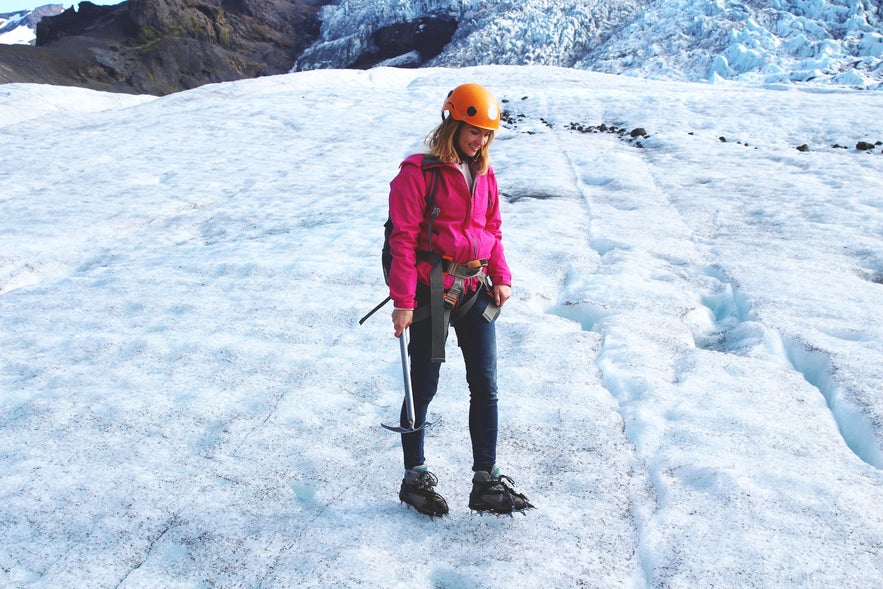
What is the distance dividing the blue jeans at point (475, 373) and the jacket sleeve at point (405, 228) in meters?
0.21

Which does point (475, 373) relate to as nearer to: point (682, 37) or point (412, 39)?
point (682, 37)

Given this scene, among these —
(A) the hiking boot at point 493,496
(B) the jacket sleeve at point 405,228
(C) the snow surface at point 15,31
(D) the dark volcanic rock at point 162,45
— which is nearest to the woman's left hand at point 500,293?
(B) the jacket sleeve at point 405,228

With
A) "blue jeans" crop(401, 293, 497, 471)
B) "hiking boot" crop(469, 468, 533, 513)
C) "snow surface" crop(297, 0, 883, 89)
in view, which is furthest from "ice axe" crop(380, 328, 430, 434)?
"snow surface" crop(297, 0, 883, 89)

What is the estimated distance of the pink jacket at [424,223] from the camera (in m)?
2.67

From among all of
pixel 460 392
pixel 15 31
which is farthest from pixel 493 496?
pixel 15 31

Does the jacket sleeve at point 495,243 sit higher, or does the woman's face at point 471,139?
the woman's face at point 471,139

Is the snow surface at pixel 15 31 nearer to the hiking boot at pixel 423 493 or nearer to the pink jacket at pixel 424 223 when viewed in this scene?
the pink jacket at pixel 424 223

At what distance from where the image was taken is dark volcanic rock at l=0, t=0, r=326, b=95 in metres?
45.7

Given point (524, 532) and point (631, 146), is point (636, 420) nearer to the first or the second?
point (524, 532)

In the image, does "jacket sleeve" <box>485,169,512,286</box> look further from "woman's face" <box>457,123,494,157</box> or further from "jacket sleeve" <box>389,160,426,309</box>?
"jacket sleeve" <box>389,160,426,309</box>

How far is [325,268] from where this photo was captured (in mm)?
6895

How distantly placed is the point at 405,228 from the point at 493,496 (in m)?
1.45

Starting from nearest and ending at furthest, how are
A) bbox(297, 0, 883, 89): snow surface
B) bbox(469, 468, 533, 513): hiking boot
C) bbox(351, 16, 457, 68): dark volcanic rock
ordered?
bbox(469, 468, 533, 513): hiking boot < bbox(297, 0, 883, 89): snow surface < bbox(351, 16, 457, 68): dark volcanic rock

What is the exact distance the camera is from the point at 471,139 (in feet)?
8.81
